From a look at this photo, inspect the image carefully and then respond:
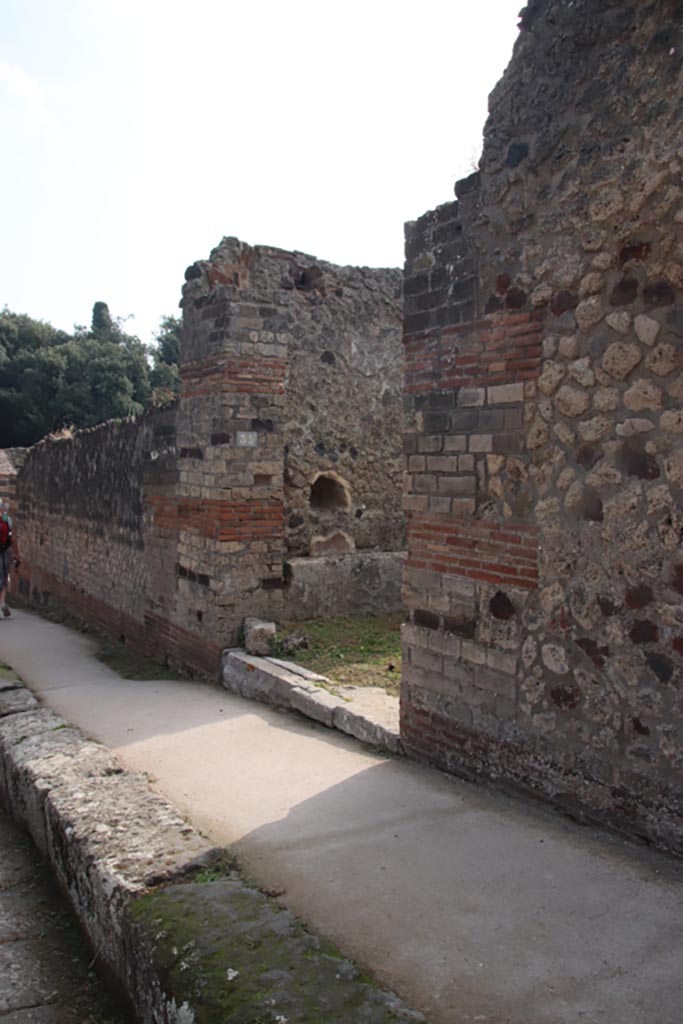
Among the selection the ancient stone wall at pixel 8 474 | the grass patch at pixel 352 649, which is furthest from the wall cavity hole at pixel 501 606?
the ancient stone wall at pixel 8 474

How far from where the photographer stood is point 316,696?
5613mm

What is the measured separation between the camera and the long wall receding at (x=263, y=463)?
6.98 metres

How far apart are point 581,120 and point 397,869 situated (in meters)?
3.37

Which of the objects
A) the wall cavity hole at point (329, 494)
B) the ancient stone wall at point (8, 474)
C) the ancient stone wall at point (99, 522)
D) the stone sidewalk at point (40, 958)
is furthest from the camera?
the ancient stone wall at point (8, 474)

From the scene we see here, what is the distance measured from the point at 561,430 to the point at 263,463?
12.3ft

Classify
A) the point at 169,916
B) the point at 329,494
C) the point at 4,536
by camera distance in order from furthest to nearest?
the point at 4,536, the point at 329,494, the point at 169,916

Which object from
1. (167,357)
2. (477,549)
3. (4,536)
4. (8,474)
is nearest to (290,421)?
(477,549)

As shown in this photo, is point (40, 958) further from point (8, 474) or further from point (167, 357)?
point (167, 357)

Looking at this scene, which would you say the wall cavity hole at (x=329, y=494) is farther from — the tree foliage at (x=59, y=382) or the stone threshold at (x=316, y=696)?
the tree foliage at (x=59, y=382)

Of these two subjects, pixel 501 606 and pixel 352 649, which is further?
pixel 352 649

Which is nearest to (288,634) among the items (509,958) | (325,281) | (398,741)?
(398,741)

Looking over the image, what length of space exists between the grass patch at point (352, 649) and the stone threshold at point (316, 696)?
0.54 ft

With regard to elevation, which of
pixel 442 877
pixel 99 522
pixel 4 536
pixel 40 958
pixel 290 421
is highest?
pixel 290 421

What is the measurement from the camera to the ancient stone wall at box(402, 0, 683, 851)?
130 inches
